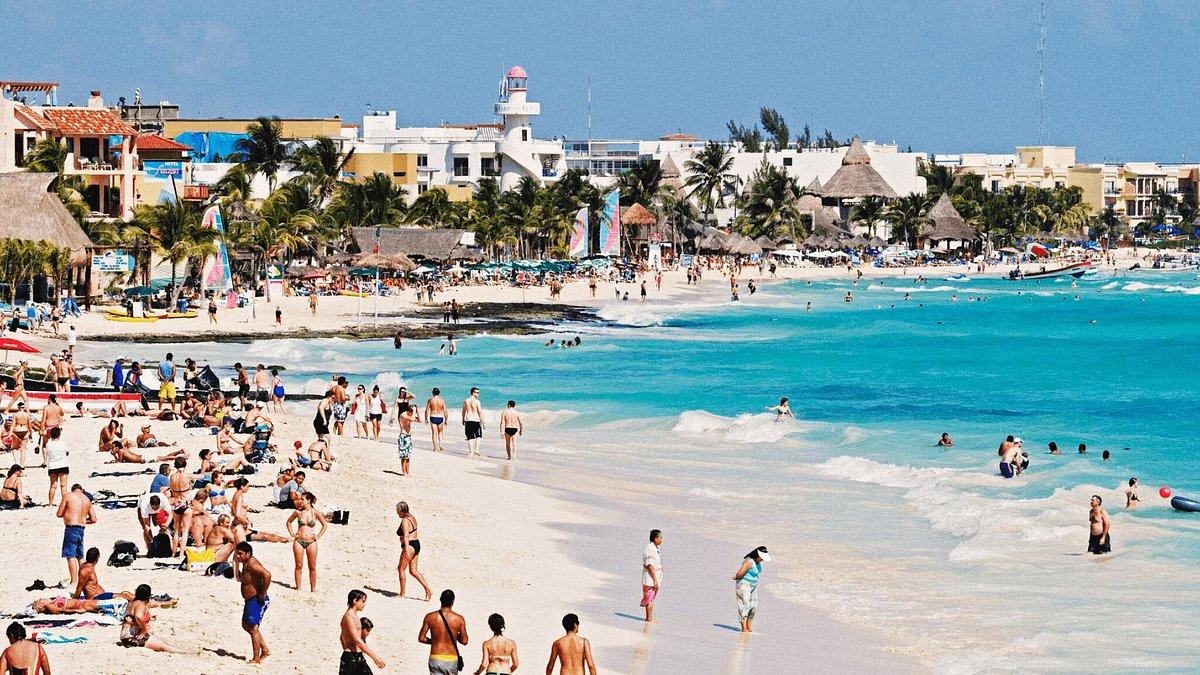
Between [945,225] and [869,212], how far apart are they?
538cm

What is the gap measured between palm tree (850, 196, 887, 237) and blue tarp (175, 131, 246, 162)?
4558cm

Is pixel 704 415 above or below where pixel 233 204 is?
below

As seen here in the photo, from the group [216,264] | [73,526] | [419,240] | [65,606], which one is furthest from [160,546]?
[419,240]

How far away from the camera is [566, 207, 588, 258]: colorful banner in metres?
75.5

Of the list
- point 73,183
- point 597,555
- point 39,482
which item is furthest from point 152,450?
point 73,183

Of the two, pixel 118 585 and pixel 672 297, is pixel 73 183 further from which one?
pixel 118 585

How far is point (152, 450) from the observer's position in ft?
63.9

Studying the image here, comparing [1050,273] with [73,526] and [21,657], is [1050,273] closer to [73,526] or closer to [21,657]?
[73,526]

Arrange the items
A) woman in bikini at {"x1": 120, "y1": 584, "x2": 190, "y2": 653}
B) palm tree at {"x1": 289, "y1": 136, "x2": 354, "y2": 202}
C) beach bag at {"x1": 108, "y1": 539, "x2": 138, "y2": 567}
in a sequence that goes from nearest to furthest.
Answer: woman in bikini at {"x1": 120, "y1": 584, "x2": 190, "y2": 653}
beach bag at {"x1": 108, "y1": 539, "x2": 138, "y2": 567}
palm tree at {"x1": 289, "y1": 136, "x2": 354, "y2": 202}

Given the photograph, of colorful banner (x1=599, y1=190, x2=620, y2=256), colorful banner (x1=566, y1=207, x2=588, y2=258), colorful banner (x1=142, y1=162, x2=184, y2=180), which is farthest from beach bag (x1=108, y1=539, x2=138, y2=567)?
colorful banner (x1=599, y1=190, x2=620, y2=256)

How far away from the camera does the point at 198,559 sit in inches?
520

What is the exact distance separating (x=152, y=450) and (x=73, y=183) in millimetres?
33896

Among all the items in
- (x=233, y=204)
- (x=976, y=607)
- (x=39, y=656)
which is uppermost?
(x=233, y=204)

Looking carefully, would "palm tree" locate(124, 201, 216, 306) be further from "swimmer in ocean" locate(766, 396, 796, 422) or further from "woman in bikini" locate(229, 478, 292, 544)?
"woman in bikini" locate(229, 478, 292, 544)
